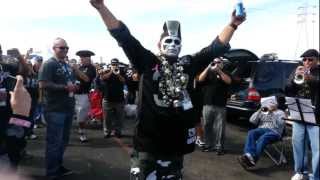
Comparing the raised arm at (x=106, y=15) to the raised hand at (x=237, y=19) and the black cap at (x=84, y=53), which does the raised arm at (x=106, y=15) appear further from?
the black cap at (x=84, y=53)

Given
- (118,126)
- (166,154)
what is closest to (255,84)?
(118,126)

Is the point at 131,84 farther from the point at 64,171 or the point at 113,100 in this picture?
the point at 64,171

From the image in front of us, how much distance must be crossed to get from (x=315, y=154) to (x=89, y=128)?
20.9 ft

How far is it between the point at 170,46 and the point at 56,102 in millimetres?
3138

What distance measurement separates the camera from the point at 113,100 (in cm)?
1025

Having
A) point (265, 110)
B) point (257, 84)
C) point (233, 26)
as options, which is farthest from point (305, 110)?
point (257, 84)

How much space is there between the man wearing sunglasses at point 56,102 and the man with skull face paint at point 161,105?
9.57ft

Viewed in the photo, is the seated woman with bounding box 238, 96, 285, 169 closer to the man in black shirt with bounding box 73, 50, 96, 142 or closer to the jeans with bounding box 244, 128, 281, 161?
the jeans with bounding box 244, 128, 281, 161

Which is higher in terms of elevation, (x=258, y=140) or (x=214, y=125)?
(x=214, y=125)

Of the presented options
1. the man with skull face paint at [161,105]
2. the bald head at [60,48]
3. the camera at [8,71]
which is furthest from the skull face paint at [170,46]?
the bald head at [60,48]

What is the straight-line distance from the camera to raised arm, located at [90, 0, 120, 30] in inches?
135

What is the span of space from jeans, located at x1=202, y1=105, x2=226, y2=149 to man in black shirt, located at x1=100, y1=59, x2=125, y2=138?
2.18 metres

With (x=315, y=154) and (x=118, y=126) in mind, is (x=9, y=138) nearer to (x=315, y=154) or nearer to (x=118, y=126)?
(x=315, y=154)

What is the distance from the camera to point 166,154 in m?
3.73
